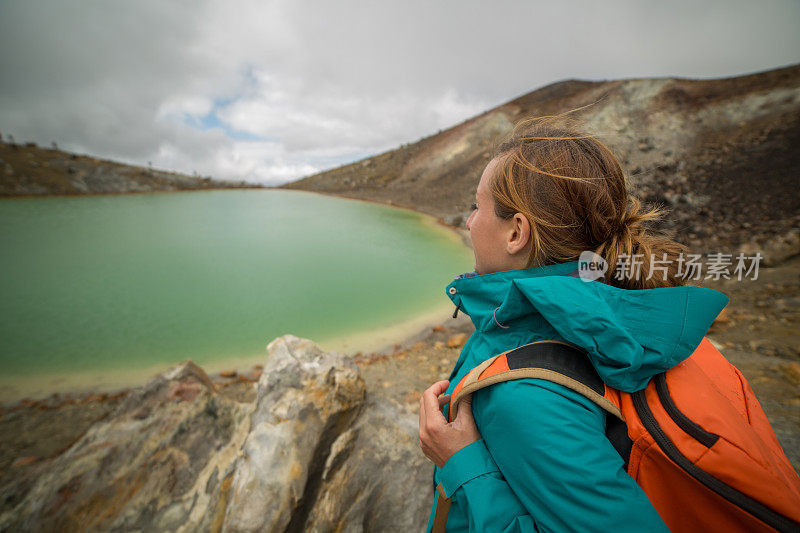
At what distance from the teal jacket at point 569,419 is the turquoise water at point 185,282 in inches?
222

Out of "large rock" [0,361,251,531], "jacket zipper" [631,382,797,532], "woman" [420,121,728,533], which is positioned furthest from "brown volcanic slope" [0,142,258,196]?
"jacket zipper" [631,382,797,532]

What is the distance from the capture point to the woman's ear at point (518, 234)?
4.24ft

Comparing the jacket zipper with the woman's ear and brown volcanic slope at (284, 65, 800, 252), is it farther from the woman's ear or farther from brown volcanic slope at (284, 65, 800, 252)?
brown volcanic slope at (284, 65, 800, 252)

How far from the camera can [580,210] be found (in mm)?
1265

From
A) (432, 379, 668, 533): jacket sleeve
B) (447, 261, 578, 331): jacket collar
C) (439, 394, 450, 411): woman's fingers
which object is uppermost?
(447, 261, 578, 331): jacket collar

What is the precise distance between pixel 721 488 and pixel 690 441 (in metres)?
0.10

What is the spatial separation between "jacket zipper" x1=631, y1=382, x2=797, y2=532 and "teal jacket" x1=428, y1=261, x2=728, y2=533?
116 millimetres

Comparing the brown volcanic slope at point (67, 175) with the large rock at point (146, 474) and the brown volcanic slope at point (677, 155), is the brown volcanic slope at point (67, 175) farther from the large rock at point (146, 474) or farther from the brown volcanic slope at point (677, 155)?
the large rock at point (146, 474)

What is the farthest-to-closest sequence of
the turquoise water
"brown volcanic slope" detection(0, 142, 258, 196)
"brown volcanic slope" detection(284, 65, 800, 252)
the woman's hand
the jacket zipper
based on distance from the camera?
"brown volcanic slope" detection(0, 142, 258, 196)
"brown volcanic slope" detection(284, 65, 800, 252)
the turquoise water
the woman's hand
the jacket zipper

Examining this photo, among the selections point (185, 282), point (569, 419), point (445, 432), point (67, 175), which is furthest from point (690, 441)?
point (67, 175)

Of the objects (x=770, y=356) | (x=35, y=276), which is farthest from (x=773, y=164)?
(x=35, y=276)

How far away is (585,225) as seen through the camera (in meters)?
1.30

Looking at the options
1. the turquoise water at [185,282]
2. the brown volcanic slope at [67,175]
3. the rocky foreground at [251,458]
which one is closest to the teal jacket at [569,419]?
the rocky foreground at [251,458]

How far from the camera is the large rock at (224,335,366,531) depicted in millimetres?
1998
